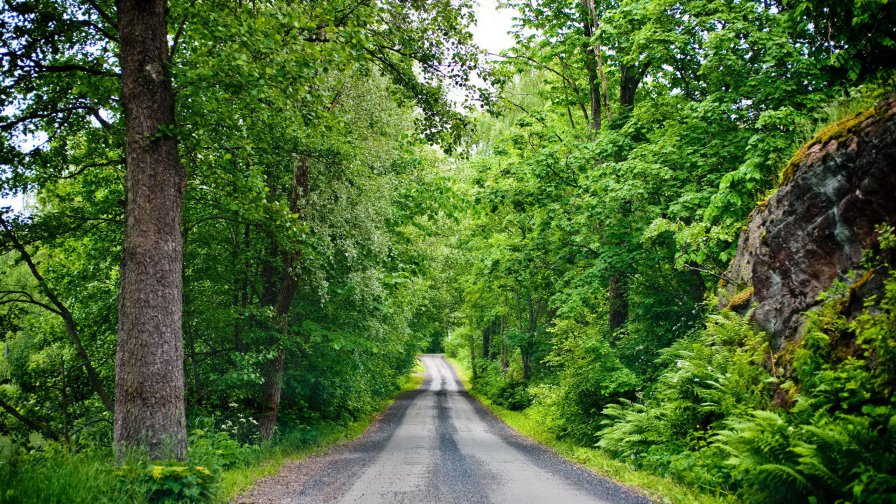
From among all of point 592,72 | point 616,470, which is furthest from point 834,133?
point 592,72

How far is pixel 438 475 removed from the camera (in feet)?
26.6

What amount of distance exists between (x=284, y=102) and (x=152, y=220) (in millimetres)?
2198

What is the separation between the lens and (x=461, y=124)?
8.35 m

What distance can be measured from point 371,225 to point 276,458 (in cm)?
494

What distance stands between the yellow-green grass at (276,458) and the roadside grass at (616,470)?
5249 millimetres

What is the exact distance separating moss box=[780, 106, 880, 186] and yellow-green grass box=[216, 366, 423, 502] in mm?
8081

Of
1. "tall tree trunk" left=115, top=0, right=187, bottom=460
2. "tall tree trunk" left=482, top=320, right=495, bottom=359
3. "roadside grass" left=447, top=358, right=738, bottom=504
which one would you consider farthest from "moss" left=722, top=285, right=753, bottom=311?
"tall tree trunk" left=482, top=320, right=495, bottom=359

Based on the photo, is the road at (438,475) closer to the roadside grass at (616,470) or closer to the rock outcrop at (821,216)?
the roadside grass at (616,470)

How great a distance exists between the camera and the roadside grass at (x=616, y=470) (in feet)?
19.8

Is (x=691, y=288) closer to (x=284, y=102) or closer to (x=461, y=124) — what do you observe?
(x=461, y=124)

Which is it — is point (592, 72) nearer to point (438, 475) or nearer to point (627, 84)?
point (627, 84)

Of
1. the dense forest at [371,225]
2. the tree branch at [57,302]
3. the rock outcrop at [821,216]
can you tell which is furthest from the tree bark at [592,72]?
the tree branch at [57,302]

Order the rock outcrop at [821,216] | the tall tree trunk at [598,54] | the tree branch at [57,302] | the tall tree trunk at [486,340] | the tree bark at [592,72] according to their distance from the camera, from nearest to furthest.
Answer: the rock outcrop at [821,216] < the tree branch at [57,302] < the tall tree trunk at [598,54] < the tree bark at [592,72] < the tall tree trunk at [486,340]

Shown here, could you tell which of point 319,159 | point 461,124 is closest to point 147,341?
point 319,159
